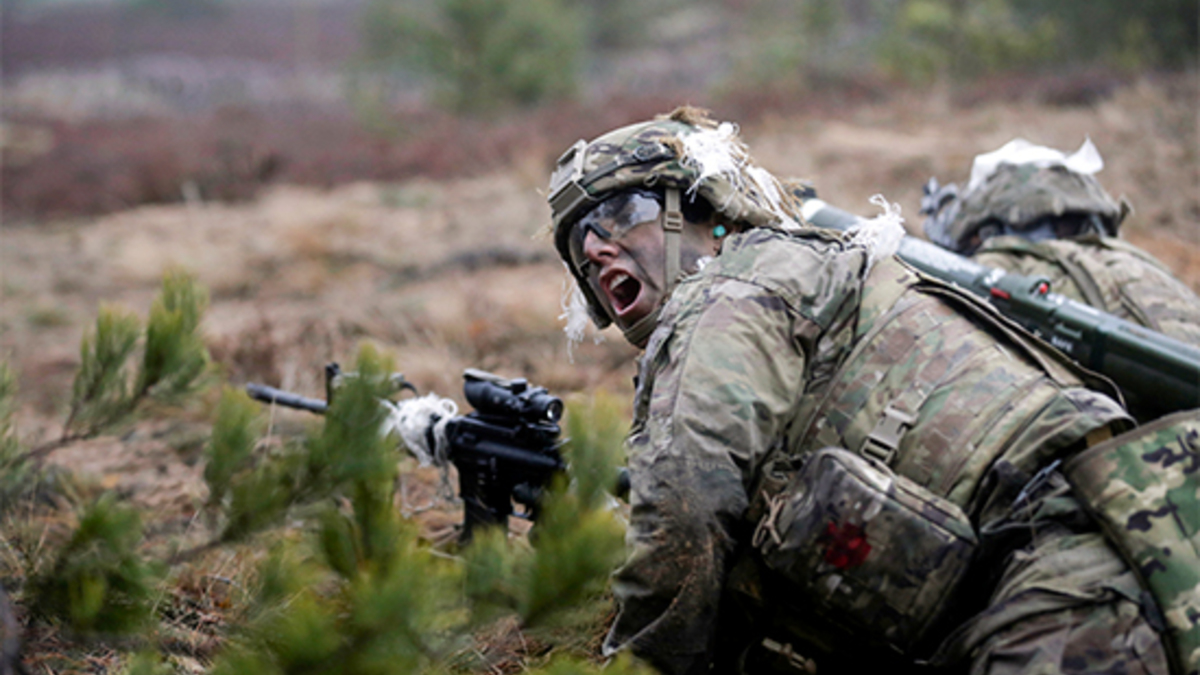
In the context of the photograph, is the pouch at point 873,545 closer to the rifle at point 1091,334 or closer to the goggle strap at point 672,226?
the goggle strap at point 672,226

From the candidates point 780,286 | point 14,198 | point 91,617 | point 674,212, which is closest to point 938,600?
point 780,286

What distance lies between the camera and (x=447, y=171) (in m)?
13.3

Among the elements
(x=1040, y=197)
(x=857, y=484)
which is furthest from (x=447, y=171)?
(x=857, y=484)

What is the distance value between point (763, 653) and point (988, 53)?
50.4 feet

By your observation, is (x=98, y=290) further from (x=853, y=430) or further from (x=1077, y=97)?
(x=1077, y=97)

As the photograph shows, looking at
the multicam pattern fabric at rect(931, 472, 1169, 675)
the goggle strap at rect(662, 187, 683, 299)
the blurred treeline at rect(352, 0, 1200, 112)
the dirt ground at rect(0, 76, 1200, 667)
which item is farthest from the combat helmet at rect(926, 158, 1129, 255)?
the blurred treeline at rect(352, 0, 1200, 112)

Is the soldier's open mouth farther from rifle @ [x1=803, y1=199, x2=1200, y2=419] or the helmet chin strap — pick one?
rifle @ [x1=803, y1=199, x2=1200, y2=419]

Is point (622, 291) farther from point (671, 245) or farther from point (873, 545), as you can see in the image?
point (873, 545)

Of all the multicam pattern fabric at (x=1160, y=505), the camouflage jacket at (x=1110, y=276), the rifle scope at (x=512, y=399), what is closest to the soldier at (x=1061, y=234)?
the camouflage jacket at (x=1110, y=276)

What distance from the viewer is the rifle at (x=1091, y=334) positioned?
3025 mm

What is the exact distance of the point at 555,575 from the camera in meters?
1.37

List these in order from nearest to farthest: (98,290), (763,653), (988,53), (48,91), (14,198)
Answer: (763,653), (98,290), (14,198), (988,53), (48,91)

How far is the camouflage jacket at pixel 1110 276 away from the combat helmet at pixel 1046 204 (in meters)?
0.16

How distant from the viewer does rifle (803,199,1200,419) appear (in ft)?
9.93
